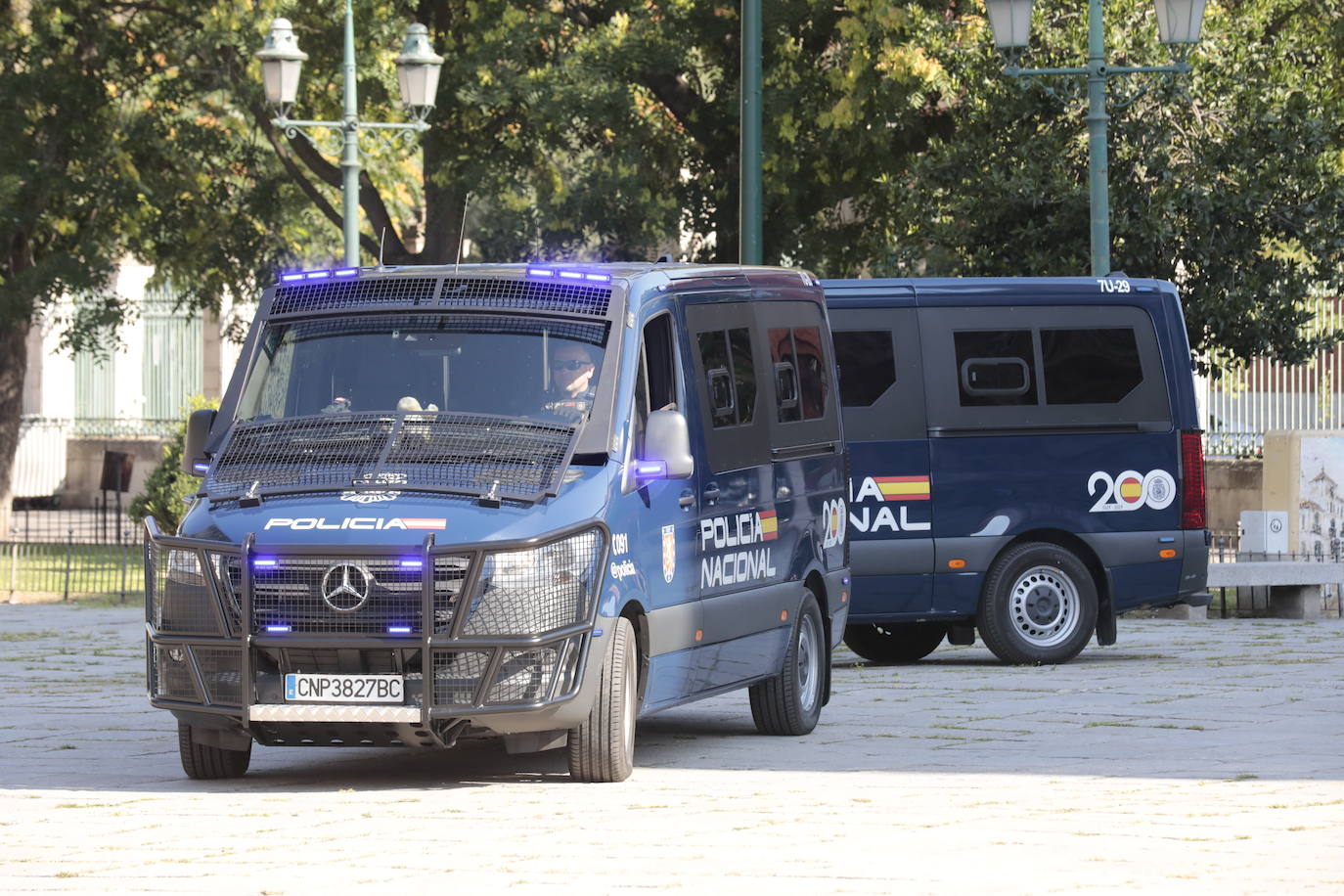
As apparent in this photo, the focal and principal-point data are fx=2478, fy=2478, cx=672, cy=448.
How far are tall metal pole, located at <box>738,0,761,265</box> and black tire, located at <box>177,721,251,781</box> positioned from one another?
414 inches

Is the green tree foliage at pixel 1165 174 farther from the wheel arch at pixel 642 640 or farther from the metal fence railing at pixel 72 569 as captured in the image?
the wheel arch at pixel 642 640

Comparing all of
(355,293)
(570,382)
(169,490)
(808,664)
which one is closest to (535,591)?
(570,382)

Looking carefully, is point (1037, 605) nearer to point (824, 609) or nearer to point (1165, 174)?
point (824, 609)

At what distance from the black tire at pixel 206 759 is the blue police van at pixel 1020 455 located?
19.5 feet

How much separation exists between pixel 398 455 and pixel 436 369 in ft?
1.80

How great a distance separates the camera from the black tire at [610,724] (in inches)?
385

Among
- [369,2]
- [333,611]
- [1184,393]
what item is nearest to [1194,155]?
[1184,393]

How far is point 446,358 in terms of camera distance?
10.4 metres

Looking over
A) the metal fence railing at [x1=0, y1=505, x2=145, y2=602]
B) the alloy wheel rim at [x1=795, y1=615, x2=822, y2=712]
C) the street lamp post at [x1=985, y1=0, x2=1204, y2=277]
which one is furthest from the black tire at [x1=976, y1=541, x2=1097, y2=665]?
the metal fence railing at [x1=0, y1=505, x2=145, y2=602]

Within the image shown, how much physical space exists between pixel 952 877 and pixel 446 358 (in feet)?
12.5

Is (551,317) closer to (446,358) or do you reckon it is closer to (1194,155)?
(446,358)

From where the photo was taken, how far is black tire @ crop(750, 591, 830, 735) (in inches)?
466

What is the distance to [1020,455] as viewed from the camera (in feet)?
51.6

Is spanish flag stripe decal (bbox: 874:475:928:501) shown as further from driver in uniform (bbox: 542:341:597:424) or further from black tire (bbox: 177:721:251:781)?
black tire (bbox: 177:721:251:781)
